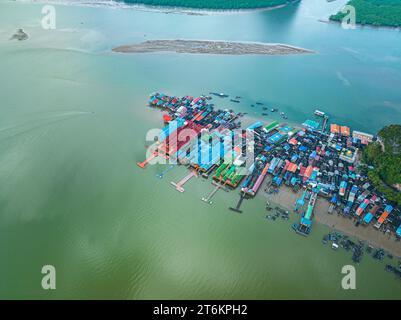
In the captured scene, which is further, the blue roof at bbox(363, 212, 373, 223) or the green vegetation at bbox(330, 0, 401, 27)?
the green vegetation at bbox(330, 0, 401, 27)

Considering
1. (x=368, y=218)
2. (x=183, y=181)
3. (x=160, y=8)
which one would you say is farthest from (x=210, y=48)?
(x=368, y=218)

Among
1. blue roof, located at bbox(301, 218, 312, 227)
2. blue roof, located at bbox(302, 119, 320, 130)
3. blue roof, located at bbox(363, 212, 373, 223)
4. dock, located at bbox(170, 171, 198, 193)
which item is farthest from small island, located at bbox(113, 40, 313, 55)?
blue roof, located at bbox(301, 218, 312, 227)

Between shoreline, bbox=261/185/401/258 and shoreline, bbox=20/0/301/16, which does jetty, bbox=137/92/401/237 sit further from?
shoreline, bbox=20/0/301/16

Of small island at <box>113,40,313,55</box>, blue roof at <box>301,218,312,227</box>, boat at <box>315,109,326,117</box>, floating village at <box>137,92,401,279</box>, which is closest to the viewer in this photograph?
blue roof at <box>301,218,312,227</box>

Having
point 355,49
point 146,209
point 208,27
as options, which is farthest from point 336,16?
point 146,209

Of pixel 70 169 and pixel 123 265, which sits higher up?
pixel 70 169

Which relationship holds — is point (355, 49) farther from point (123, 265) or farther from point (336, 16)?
point (123, 265)

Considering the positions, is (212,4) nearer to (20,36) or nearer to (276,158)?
(20,36)
